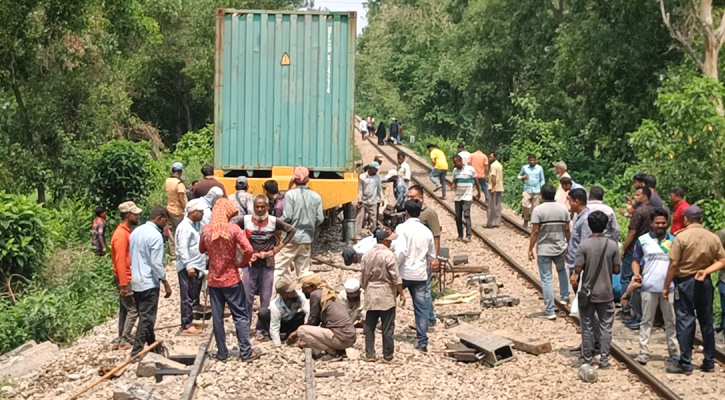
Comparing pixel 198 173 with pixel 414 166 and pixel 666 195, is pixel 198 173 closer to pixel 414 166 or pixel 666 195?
pixel 414 166

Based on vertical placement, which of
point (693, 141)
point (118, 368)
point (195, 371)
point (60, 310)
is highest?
point (693, 141)

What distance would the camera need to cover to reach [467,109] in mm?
42875

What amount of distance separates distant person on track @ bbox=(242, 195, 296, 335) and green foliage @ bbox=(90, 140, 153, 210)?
11270 mm

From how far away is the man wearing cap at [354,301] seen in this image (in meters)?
11.1

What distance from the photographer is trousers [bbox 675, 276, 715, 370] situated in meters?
10.0

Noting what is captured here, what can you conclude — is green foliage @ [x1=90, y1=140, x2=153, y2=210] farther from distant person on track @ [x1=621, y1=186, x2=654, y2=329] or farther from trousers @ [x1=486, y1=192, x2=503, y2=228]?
distant person on track @ [x1=621, y1=186, x2=654, y2=329]

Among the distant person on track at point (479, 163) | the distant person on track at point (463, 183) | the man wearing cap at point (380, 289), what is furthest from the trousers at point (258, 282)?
the distant person on track at point (479, 163)

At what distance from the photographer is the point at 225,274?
33.0ft

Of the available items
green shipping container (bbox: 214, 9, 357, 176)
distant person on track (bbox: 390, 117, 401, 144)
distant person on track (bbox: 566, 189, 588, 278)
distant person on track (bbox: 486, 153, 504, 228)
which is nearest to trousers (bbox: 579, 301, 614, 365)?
distant person on track (bbox: 566, 189, 588, 278)

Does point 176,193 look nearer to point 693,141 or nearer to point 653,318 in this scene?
point 653,318

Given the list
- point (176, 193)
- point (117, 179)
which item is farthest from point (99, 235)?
point (117, 179)

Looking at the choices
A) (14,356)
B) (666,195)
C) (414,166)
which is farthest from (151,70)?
(14,356)

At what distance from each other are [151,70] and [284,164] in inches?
1020

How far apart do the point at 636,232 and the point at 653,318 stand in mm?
1411
